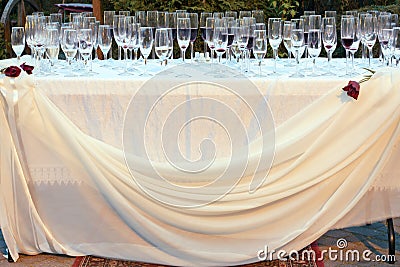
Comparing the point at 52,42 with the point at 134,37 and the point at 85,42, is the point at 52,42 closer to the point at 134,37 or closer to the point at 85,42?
the point at 85,42

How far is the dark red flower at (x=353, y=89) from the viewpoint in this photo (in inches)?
135

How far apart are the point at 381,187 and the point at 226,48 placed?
0.98 meters

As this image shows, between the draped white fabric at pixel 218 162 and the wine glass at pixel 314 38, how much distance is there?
9.8 inches

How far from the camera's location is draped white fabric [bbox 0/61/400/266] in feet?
11.4

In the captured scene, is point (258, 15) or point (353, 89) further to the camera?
point (258, 15)

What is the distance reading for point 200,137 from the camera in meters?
3.57

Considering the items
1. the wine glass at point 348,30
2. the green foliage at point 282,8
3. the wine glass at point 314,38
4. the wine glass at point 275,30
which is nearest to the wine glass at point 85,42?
the wine glass at point 275,30

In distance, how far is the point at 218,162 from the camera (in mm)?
3559

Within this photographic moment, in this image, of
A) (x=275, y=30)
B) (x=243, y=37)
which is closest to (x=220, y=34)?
(x=243, y=37)

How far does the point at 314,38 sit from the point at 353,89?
1.20ft

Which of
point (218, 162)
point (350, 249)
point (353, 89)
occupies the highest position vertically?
point (353, 89)

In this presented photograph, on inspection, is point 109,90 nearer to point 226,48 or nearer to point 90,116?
point 90,116

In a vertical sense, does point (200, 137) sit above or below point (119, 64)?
below

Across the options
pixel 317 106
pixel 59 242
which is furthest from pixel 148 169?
pixel 317 106
